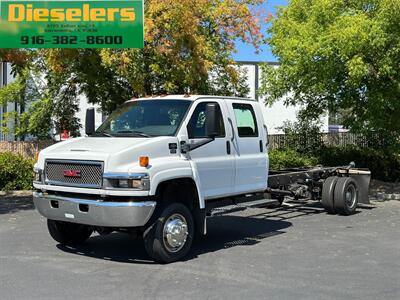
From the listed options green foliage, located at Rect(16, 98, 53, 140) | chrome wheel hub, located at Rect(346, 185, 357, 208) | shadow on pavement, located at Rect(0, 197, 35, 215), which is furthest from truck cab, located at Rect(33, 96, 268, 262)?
green foliage, located at Rect(16, 98, 53, 140)

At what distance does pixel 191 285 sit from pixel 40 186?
2729mm

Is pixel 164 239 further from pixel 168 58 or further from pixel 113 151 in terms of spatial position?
pixel 168 58

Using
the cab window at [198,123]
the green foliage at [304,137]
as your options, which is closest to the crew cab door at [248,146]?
the cab window at [198,123]

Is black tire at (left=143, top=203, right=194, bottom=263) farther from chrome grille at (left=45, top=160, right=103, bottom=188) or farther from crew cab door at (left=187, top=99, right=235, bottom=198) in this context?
chrome grille at (left=45, top=160, right=103, bottom=188)

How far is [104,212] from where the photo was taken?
705 cm

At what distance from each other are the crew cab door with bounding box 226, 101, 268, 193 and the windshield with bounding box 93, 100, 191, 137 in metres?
1.04

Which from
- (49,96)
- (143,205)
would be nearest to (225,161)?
(143,205)

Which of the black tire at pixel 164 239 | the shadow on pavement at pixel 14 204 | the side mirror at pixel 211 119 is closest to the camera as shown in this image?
the black tire at pixel 164 239

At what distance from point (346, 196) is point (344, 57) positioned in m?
3.23

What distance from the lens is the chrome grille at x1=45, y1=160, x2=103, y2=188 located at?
7190mm

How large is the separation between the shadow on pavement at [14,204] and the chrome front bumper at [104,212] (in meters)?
5.35

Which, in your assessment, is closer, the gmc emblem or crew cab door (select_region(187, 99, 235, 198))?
the gmc emblem

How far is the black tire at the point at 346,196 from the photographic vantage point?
38.8ft

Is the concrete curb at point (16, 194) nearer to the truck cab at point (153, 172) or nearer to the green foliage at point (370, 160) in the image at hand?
the truck cab at point (153, 172)
